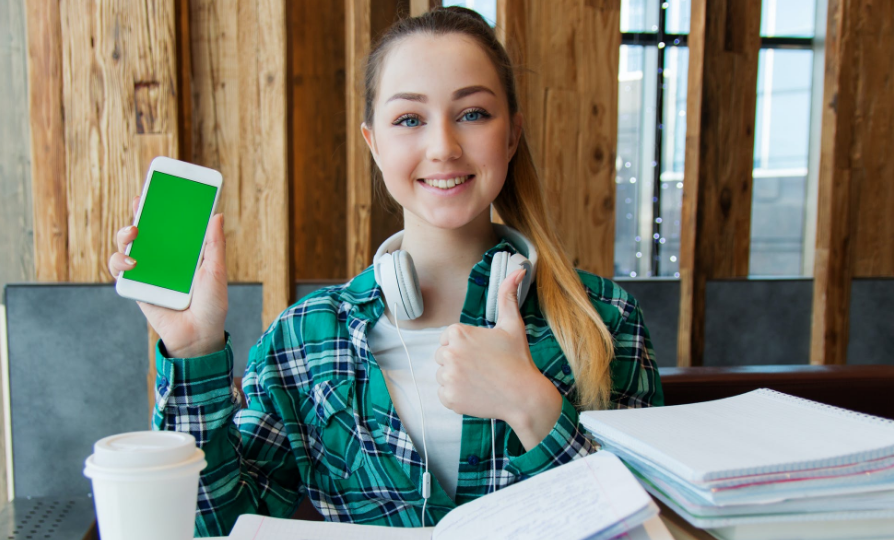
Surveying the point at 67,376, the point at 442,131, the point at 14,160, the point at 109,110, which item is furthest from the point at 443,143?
the point at 14,160

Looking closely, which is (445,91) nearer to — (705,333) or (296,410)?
(296,410)

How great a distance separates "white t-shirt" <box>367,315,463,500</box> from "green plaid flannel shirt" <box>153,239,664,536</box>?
0.03 m

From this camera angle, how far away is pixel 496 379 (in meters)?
0.80

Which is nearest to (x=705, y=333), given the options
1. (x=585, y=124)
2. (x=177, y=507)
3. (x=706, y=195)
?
(x=706, y=195)

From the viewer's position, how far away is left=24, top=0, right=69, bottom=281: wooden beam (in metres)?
1.94

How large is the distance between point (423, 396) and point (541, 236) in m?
0.37

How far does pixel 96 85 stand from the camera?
1.95 metres

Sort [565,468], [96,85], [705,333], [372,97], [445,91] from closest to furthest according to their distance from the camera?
[565,468] → [445,91] → [372,97] → [96,85] → [705,333]

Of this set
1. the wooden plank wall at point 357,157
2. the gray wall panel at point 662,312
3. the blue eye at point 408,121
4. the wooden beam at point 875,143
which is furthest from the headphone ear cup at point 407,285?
the wooden beam at point 875,143

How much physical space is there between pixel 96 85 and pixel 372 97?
48.2 inches

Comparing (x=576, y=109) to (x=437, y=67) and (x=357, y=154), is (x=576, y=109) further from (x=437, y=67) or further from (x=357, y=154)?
(x=437, y=67)

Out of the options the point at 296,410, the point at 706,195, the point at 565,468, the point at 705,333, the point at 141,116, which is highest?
the point at 141,116

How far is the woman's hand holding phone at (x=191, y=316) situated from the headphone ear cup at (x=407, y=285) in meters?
0.29

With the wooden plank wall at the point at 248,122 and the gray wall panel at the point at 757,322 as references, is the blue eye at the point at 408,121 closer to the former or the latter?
the wooden plank wall at the point at 248,122
